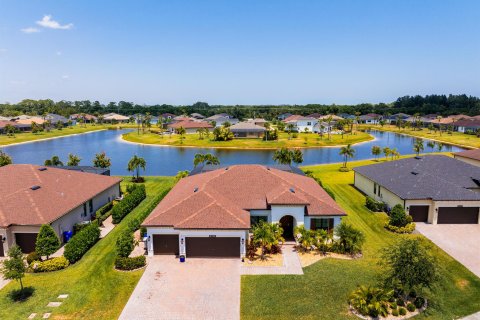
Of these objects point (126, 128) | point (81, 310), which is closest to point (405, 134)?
point (126, 128)

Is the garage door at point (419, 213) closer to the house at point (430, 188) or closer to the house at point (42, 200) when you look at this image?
the house at point (430, 188)

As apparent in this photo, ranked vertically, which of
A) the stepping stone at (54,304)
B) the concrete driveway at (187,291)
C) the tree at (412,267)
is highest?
the tree at (412,267)

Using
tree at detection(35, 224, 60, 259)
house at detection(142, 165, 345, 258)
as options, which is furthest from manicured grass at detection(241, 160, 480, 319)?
tree at detection(35, 224, 60, 259)

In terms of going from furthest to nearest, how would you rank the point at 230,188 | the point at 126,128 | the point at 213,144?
the point at 126,128 → the point at 213,144 → the point at 230,188

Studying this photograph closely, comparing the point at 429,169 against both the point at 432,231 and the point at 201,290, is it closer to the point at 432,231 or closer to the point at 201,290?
the point at 432,231

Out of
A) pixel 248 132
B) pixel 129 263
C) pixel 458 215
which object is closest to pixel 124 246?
pixel 129 263

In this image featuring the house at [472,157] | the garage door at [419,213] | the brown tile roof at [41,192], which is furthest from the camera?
the house at [472,157]

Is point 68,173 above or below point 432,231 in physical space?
above

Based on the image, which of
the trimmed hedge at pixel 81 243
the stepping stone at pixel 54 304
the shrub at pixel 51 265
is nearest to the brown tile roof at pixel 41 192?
the trimmed hedge at pixel 81 243
